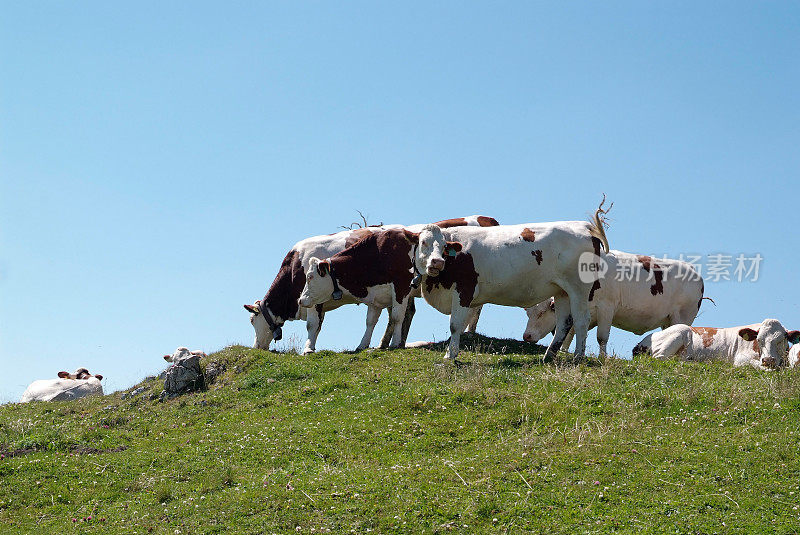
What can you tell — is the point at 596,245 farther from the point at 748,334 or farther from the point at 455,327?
the point at 748,334

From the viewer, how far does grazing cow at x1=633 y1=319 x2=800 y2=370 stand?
69.1 feet

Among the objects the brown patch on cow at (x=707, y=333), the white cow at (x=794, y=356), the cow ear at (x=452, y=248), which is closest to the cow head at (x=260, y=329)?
the cow ear at (x=452, y=248)

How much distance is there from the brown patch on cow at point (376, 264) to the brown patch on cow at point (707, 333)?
7.82m

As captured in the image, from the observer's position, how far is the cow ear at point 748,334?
2166 cm

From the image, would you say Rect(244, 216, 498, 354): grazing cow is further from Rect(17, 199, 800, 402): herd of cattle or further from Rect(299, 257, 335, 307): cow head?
Rect(299, 257, 335, 307): cow head

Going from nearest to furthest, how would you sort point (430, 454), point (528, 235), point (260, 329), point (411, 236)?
point (430, 454)
point (528, 235)
point (411, 236)
point (260, 329)

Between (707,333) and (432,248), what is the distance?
7812 mm

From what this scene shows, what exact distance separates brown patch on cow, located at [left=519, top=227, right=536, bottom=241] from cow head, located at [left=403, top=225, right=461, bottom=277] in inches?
62.4

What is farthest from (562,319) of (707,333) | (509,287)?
(707,333)

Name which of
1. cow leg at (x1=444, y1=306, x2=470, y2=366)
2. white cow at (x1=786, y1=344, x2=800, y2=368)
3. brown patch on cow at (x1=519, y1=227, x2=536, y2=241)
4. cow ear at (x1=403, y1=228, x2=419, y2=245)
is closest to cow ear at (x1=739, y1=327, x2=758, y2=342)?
white cow at (x1=786, y1=344, x2=800, y2=368)

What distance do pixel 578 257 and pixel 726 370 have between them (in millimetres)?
4255

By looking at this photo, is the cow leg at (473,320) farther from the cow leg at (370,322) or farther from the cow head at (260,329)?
the cow head at (260,329)

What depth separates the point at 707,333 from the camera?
75.4ft

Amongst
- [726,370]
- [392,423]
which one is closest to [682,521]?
[392,423]
